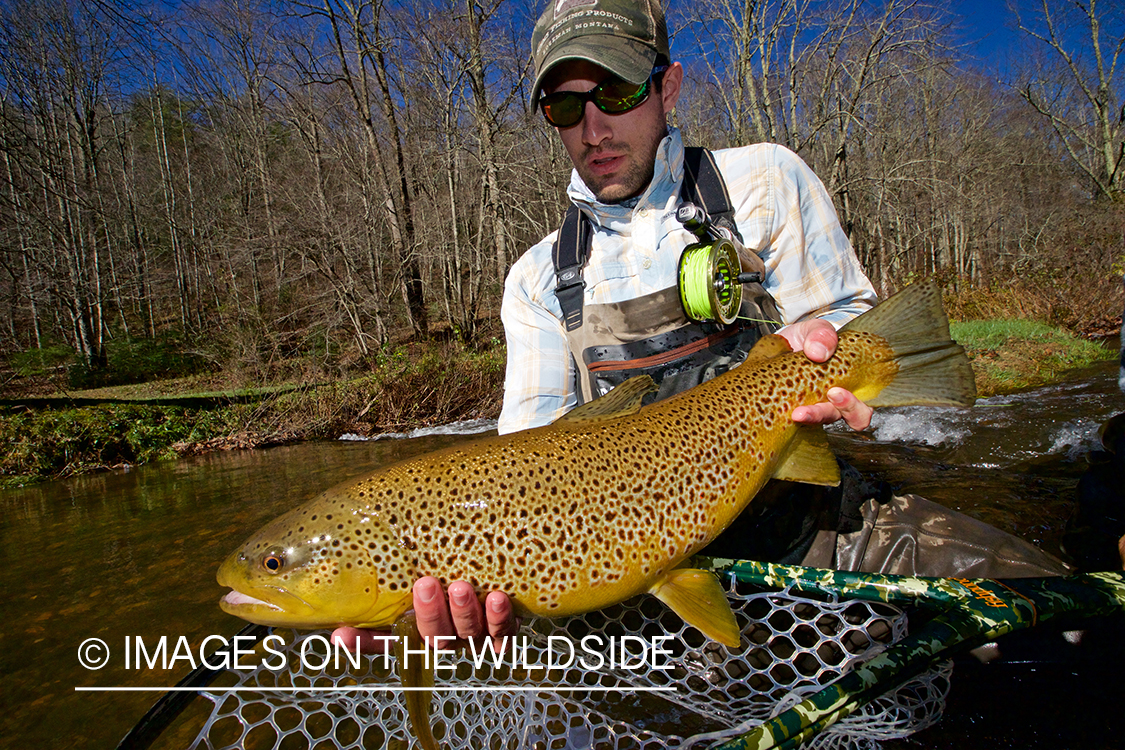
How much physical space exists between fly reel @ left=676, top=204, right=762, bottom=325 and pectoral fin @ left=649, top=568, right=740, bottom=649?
45.6 inches

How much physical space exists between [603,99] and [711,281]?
1061mm

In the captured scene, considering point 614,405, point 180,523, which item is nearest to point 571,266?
point 614,405

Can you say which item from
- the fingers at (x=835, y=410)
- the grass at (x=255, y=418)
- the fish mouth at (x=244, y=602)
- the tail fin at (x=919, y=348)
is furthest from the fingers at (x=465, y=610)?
the grass at (x=255, y=418)

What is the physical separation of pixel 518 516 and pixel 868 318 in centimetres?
156

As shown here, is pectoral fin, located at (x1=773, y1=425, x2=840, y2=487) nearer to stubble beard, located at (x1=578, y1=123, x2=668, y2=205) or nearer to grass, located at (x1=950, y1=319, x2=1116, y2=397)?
stubble beard, located at (x1=578, y1=123, x2=668, y2=205)

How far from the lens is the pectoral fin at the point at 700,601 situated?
190 cm

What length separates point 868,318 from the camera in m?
2.28

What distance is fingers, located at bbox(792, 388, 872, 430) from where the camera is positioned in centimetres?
221

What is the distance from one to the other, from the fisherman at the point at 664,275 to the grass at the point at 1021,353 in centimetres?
762

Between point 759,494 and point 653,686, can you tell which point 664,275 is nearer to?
point 759,494

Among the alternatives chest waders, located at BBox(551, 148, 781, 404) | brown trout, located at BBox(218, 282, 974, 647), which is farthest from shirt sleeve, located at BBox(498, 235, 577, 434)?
brown trout, located at BBox(218, 282, 974, 647)

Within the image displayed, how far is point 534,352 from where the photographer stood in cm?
326

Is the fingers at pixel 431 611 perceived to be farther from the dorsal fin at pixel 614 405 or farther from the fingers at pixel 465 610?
the dorsal fin at pixel 614 405

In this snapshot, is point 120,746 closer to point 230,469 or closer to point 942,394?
point 942,394
